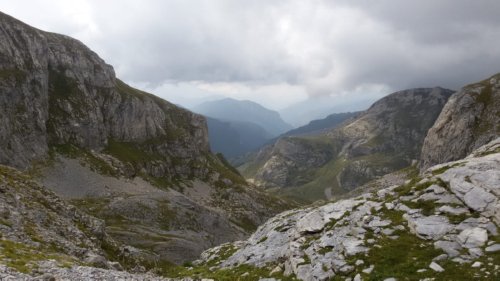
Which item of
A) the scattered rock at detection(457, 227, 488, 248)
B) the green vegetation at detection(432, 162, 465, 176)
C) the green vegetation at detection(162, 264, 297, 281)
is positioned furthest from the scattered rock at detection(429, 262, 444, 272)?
the green vegetation at detection(432, 162, 465, 176)

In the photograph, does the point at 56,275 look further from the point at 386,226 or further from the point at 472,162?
the point at 472,162

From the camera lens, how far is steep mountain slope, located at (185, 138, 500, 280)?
85.5 ft

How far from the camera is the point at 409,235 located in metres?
30.1

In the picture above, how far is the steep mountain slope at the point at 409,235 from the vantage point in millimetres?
26047

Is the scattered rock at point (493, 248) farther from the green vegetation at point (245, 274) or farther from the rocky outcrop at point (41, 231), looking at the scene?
the rocky outcrop at point (41, 231)

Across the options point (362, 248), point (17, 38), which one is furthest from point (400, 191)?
point (17, 38)

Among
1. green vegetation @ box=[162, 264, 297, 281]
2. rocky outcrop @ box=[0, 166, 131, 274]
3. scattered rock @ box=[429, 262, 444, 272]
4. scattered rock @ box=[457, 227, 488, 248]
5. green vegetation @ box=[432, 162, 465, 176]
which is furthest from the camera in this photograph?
green vegetation @ box=[432, 162, 465, 176]

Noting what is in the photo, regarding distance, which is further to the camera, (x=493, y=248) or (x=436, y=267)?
(x=493, y=248)

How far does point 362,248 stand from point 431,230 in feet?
17.1

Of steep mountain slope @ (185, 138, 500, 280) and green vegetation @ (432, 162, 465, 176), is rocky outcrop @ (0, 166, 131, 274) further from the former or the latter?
green vegetation @ (432, 162, 465, 176)

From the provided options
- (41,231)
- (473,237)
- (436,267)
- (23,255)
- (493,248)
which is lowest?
(436,267)

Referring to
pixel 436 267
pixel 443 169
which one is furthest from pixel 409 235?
→ pixel 443 169

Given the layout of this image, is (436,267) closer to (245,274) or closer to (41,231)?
(245,274)

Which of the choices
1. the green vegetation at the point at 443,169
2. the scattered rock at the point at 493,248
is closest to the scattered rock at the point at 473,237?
the scattered rock at the point at 493,248
